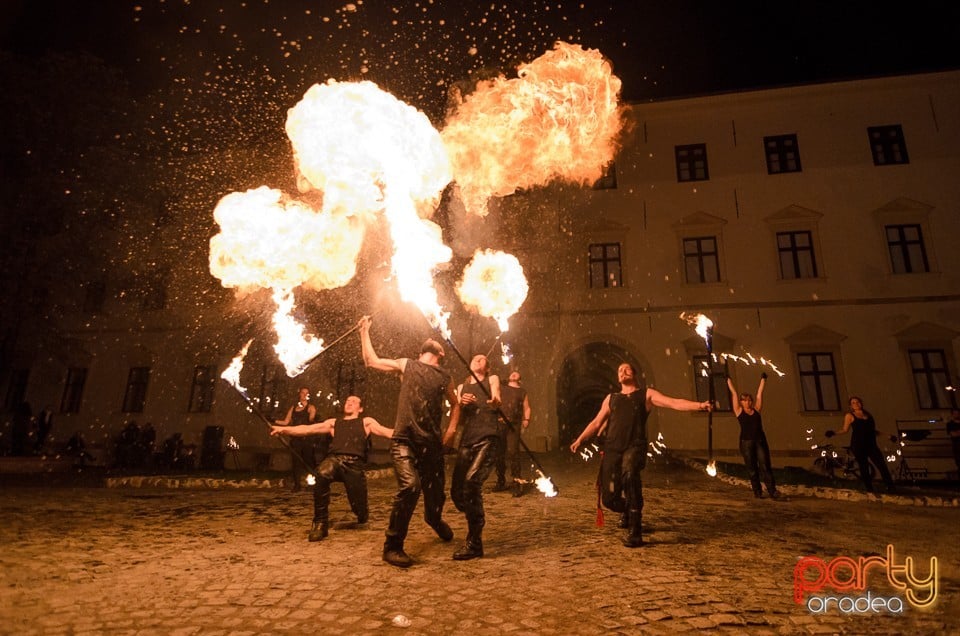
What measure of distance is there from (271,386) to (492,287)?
33.3 feet

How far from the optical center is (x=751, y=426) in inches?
364

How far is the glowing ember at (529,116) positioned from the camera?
11.2 metres

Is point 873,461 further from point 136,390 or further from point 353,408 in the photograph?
point 136,390

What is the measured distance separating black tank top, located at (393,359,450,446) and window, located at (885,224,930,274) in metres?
19.6

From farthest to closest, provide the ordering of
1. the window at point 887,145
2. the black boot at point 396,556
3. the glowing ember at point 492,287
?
1. the glowing ember at point 492,287
2. the window at point 887,145
3. the black boot at point 396,556

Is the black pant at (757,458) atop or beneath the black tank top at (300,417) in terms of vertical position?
beneath

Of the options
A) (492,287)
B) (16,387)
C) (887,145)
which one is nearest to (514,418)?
(492,287)

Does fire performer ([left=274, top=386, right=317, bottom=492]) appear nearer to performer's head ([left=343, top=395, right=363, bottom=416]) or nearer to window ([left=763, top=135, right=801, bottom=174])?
performer's head ([left=343, top=395, right=363, bottom=416])

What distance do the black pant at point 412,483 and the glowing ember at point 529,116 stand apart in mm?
8660

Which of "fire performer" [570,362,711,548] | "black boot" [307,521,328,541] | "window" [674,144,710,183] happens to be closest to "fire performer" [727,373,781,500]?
"fire performer" [570,362,711,548]

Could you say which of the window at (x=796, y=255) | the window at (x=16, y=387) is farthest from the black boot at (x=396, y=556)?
the window at (x=16, y=387)

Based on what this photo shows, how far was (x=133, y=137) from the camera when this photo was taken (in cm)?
1911

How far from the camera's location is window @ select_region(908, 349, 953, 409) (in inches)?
657

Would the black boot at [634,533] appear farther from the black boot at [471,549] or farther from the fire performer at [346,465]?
the fire performer at [346,465]
